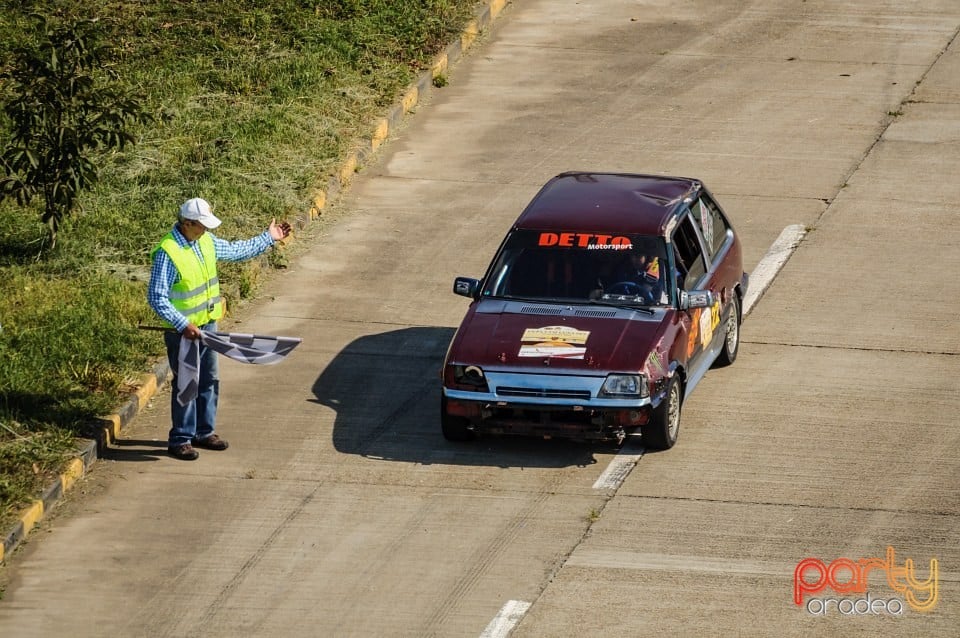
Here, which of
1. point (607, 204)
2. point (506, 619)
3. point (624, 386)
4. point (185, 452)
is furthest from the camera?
point (607, 204)

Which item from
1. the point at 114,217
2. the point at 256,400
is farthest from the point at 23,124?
the point at 256,400

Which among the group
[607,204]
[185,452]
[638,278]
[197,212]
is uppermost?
[197,212]

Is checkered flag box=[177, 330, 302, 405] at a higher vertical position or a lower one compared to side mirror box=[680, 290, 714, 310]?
Answer: lower

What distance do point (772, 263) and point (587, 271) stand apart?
4111mm

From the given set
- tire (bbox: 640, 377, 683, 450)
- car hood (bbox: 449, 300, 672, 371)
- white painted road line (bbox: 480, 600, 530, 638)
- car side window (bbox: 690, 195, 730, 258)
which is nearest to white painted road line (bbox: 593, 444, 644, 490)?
tire (bbox: 640, 377, 683, 450)

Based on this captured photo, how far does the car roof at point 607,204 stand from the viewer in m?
12.6

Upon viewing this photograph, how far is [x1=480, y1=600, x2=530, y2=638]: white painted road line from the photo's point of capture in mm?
9430

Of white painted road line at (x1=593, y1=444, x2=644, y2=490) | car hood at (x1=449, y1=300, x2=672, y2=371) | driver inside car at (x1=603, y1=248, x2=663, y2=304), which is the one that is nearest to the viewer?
white painted road line at (x1=593, y1=444, x2=644, y2=490)

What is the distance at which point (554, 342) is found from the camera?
1173 cm

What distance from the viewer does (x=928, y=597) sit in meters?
9.70

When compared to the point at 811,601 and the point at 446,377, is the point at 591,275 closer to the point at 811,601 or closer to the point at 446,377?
the point at 446,377

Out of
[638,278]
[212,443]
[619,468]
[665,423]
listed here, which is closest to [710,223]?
[638,278]

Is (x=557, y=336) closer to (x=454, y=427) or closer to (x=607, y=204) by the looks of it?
(x=454, y=427)

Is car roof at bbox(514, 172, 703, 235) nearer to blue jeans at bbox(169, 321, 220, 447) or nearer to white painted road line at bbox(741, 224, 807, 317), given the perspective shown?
white painted road line at bbox(741, 224, 807, 317)
